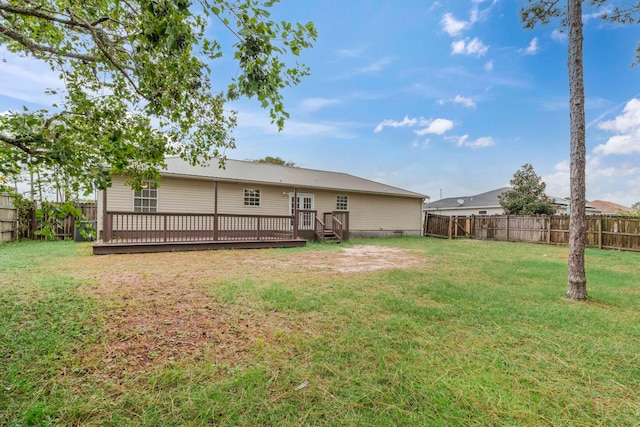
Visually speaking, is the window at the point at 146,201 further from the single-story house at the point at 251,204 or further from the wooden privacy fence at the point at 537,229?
the wooden privacy fence at the point at 537,229

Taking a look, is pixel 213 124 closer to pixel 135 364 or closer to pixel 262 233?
pixel 135 364

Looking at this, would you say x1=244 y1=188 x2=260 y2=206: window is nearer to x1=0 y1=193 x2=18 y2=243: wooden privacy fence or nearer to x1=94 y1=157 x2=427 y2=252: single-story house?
x1=94 y1=157 x2=427 y2=252: single-story house

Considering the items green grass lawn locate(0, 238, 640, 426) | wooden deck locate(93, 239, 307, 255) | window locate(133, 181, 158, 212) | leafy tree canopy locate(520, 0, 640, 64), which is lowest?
green grass lawn locate(0, 238, 640, 426)

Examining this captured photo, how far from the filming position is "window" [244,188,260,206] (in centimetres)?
1366

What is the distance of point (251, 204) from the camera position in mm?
13828

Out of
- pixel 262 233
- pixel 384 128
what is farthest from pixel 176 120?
pixel 384 128

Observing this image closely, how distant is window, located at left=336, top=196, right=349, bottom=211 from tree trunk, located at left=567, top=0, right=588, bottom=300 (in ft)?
39.0

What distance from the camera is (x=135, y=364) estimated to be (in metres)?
2.42

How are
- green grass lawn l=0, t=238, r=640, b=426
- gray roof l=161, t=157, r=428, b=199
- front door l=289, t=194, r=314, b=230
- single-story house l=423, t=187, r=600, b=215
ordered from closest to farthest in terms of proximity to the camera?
green grass lawn l=0, t=238, r=640, b=426
gray roof l=161, t=157, r=428, b=199
front door l=289, t=194, r=314, b=230
single-story house l=423, t=187, r=600, b=215

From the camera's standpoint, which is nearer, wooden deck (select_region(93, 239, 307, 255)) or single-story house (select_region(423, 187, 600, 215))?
wooden deck (select_region(93, 239, 307, 255))

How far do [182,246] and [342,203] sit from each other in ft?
29.5

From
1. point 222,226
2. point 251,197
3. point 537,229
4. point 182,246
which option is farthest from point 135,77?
point 537,229

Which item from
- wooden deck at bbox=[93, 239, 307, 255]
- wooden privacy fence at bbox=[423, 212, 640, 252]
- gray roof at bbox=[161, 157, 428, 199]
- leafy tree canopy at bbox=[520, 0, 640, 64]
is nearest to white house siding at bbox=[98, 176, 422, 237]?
gray roof at bbox=[161, 157, 428, 199]

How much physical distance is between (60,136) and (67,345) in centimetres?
187
